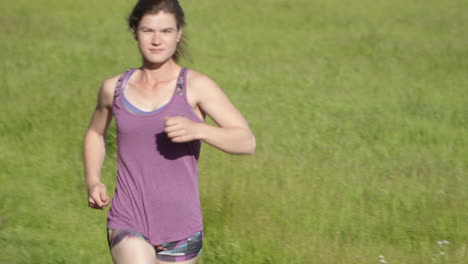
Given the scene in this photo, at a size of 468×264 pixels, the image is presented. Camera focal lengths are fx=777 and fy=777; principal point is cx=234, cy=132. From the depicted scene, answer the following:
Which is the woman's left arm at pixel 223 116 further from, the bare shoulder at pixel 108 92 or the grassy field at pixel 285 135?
the grassy field at pixel 285 135

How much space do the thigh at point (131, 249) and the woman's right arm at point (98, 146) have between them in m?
0.17

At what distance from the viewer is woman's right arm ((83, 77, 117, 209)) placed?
11.4 feet

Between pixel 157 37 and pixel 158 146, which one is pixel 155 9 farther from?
pixel 158 146

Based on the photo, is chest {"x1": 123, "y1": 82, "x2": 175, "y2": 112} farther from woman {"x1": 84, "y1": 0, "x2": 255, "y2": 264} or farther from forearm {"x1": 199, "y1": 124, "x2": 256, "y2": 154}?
forearm {"x1": 199, "y1": 124, "x2": 256, "y2": 154}

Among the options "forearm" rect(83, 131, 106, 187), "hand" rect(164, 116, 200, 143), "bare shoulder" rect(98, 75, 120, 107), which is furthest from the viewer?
"forearm" rect(83, 131, 106, 187)

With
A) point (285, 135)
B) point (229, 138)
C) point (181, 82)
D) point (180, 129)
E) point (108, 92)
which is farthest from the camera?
point (285, 135)

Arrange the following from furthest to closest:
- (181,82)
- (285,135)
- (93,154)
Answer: (285,135) → (93,154) → (181,82)

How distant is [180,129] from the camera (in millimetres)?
3094

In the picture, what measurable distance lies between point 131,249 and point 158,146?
461mm

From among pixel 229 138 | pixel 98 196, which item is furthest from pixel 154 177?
pixel 229 138

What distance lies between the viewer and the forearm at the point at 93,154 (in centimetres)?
367

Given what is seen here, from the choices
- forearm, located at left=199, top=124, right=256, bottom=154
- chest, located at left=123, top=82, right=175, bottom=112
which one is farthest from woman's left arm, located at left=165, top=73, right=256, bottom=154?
chest, located at left=123, top=82, right=175, bottom=112

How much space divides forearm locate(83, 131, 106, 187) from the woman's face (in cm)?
51

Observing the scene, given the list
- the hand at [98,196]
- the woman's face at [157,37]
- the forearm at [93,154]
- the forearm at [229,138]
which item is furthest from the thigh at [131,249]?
the woman's face at [157,37]
